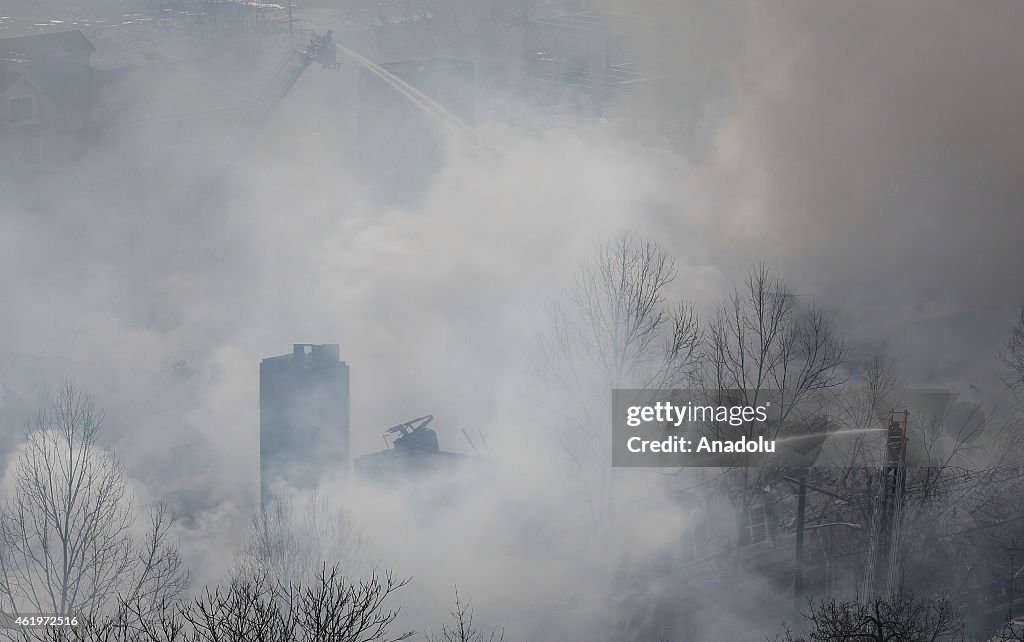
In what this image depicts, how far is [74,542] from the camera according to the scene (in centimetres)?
1173

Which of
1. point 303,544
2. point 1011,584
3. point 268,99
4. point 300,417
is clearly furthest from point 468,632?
point 268,99

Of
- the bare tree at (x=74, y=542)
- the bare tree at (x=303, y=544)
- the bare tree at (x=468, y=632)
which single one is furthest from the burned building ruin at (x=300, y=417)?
the bare tree at (x=468, y=632)

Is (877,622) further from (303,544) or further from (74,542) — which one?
(74,542)

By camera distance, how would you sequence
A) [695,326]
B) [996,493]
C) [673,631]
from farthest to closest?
1. [695,326]
2. [996,493]
3. [673,631]

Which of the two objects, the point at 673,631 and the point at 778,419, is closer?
the point at 673,631

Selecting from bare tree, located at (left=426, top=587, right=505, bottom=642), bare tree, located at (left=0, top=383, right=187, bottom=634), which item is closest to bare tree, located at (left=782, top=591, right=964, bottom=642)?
bare tree, located at (left=426, top=587, right=505, bottom=642)

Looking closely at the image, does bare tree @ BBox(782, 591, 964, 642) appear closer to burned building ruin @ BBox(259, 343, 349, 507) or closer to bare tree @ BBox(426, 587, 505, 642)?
bare tree @ BBox(426, 587, 505, 642)

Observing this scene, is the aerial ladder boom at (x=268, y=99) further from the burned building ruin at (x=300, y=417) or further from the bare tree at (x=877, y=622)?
the bare tree at (x=877, y=622)

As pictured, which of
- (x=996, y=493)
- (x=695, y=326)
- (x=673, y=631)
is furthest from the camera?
(x=695, y=326)

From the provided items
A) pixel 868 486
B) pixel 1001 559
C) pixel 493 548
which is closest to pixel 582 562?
pixel 493 548

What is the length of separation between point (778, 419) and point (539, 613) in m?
3.95

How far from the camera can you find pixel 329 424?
45.4 ft

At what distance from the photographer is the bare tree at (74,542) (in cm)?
1068

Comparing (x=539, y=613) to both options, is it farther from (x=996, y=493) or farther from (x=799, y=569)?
(x=996, y=493)
